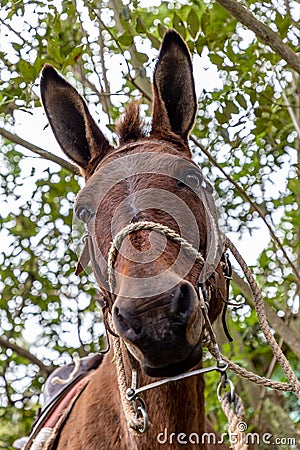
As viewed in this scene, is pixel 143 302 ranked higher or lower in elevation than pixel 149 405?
higher

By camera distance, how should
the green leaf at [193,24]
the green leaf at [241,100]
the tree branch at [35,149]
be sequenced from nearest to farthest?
the green leaf at [193,24]
the green leaf at [241,100]
the tree branch at [35,149]

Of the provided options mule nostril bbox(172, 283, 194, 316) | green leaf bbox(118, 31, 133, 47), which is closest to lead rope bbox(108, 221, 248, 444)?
mule nostril bbox(172, 283, 194, 316)

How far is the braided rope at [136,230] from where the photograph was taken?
217 centimetres

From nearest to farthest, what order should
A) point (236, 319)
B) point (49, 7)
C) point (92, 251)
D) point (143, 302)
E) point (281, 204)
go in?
point (143, 302) → point (92, 251) → point (49, 7) → point (281, 204) → point (236, 319)

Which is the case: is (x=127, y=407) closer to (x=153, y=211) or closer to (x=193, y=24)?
(x=153, y=211)

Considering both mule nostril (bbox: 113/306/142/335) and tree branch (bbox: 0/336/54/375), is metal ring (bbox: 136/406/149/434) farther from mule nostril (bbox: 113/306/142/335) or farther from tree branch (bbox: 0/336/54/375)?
tree branch (bbox: 0/336/54/375)

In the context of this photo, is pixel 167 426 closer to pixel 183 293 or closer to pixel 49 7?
pixel 183 293

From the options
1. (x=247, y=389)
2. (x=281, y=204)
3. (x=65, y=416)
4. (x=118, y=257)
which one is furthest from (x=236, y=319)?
(x=118, y=257)

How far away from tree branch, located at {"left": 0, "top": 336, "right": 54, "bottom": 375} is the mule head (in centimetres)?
256

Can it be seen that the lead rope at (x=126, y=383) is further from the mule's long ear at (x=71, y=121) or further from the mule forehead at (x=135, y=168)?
the mule's long ear at (x=71, y=121)

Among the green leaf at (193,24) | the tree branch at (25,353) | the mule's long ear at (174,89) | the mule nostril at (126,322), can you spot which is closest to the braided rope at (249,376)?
the mule nostril at (126,322)

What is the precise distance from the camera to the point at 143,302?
1903 millimetres

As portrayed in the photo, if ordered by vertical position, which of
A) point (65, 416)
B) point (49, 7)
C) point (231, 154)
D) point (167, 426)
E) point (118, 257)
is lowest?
point (167, 426)

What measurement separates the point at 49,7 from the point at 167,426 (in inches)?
95.5
